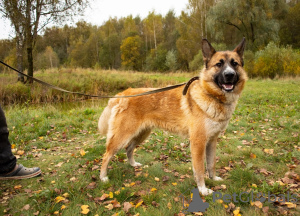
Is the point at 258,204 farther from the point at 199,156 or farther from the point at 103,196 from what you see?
the point at 103,196

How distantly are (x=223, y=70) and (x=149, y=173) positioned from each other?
6.81 feet

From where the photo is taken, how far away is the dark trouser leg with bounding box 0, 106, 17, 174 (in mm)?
2891

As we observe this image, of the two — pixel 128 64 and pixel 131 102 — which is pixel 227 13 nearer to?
pixel 128 64

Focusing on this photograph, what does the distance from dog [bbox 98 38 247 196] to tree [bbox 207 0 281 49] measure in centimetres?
2587

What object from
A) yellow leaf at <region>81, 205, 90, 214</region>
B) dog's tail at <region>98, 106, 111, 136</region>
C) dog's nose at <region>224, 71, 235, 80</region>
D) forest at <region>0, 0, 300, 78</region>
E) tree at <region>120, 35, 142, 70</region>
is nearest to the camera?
yellow leaf at <region>81, 205, 90, 214</region>

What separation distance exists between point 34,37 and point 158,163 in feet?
44.2

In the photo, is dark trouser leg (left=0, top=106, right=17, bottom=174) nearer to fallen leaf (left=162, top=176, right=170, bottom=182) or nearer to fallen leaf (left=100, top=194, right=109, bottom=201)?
fallen leaf (left=100, top=194, right=109, bottom=201)

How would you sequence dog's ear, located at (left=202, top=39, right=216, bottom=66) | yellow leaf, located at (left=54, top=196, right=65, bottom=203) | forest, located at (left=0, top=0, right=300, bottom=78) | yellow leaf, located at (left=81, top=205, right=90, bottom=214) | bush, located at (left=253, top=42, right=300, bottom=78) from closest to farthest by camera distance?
yellow leaf, located at (left=81, top=205, right=90, bottom=214)
yellow leaf, located at (left=54, top=196, right=65, bottom=203)
dog's ear, located at (left=202, top=39, right=216, bottom=66)
bush, located at (left=253, top=42, right=300, bottom=78)
forest, located at (left=0, top=0, right=300, bottom=78)

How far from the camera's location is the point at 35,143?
492 centimetres

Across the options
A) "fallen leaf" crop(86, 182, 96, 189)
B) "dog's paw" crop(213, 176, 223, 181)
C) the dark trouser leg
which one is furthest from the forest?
"dog's paw" crop(213, 176, 223, 181)

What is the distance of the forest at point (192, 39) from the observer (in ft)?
65.0

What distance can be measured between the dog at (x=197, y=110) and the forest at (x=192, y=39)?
13384 mm

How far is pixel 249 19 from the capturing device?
24.7 m

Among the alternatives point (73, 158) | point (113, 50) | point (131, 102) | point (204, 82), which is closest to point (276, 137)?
point (204, 82)
